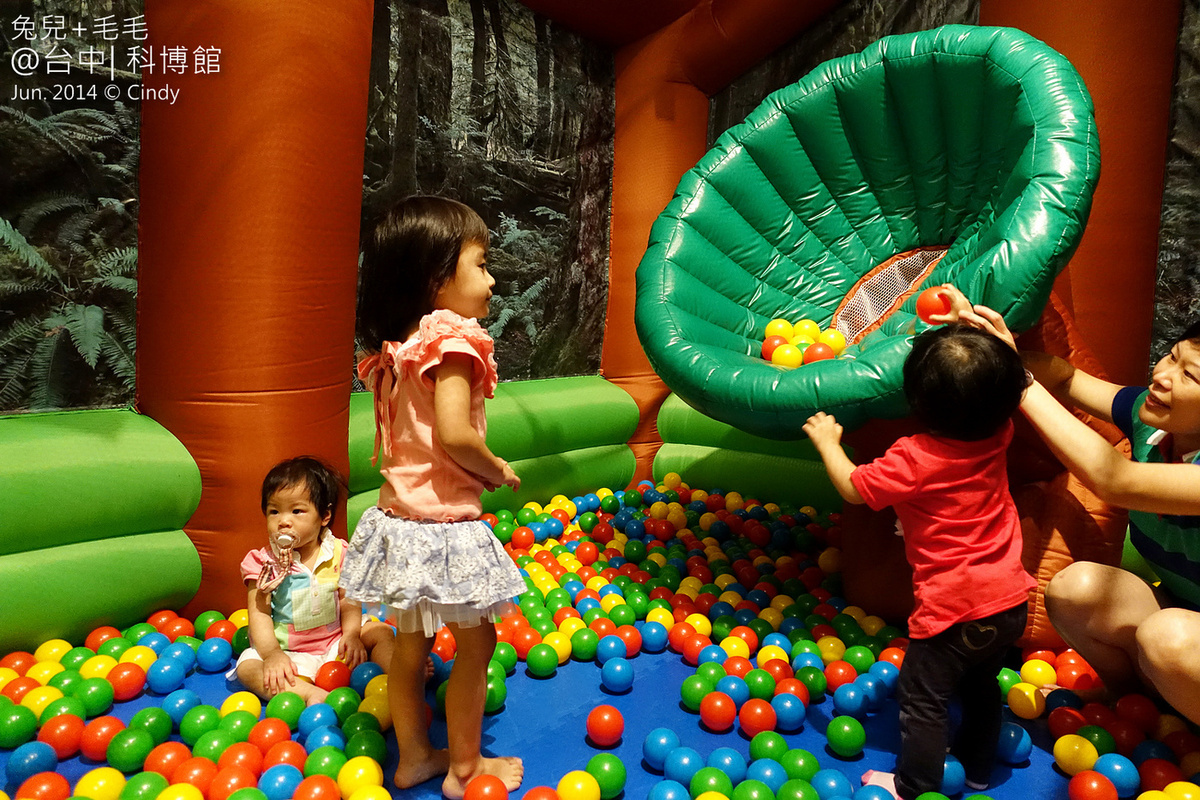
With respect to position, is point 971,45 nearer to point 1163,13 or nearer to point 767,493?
point 1163,13

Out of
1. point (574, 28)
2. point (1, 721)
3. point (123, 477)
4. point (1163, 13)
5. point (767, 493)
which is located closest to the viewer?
point (1, 721)

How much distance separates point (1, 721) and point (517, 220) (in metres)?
2.79

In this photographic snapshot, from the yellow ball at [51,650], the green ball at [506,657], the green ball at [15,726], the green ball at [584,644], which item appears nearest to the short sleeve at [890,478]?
the green ball at [584,644]

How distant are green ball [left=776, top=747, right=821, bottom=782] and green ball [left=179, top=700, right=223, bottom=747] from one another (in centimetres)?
128

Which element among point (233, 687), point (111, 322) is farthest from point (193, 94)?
point (233, 687)

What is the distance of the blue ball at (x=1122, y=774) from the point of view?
66.0 inches

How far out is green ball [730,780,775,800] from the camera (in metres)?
1.54

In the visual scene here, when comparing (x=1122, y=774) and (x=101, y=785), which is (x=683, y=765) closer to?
(x=1122, y=774)

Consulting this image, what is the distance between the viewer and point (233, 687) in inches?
82.5

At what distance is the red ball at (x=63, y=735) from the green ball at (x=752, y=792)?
4.65ft

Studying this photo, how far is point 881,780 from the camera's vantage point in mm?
1674

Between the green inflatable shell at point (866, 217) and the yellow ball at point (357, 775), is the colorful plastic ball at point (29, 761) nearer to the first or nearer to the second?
the yellow ball at point (357, 775)

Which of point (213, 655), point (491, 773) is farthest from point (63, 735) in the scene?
point (491, 773)

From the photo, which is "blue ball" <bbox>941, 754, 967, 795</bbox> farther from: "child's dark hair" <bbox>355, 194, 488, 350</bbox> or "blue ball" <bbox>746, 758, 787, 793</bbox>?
"child's dark hair" <bbox>355, 194, 488, 350</bbox>
